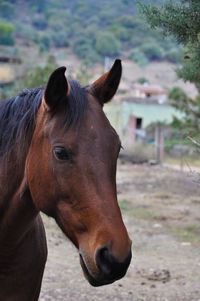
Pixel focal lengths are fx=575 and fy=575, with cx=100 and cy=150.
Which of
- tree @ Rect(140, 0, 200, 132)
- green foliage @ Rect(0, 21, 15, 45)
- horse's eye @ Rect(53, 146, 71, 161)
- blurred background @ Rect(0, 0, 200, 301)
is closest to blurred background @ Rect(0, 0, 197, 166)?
green foliage @ Rect(0, 21, 15, 45)

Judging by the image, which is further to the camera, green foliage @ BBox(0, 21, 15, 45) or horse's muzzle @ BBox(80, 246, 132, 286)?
green foliage @ BBox(0, 21, 15, 45)

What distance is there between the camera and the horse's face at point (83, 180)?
2516mm

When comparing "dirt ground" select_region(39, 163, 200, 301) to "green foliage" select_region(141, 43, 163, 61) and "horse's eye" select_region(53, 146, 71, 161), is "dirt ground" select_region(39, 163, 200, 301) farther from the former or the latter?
"green foliage" select_region(141, 43, 163, 61)

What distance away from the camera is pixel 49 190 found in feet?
9.09

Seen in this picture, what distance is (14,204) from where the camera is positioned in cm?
312

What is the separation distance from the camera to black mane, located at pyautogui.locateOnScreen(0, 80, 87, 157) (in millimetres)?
2842

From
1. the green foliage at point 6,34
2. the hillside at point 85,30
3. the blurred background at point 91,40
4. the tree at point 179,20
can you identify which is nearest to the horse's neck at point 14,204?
the tree at point 179,20

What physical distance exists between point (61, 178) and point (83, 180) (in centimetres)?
12

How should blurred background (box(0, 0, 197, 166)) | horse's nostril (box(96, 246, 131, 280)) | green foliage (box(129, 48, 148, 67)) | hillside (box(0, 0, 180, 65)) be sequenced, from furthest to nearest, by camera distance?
hillside (box(0, 0, 180, 65)) → green foliage (box(129, 48, 148, 67)) → blurred background (box(0, 0, 197, 166)) → horse's nostril (box(96, 246, 131, 280))

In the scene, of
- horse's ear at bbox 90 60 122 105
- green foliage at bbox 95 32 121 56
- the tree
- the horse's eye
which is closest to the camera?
the horse's eye

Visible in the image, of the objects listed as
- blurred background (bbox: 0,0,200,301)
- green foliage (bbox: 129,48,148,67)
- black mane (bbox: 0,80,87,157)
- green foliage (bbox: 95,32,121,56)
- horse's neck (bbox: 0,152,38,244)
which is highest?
black mane (bbox: 0,80,87,157)

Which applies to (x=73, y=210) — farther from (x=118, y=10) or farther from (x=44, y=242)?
(x=118, y=10)

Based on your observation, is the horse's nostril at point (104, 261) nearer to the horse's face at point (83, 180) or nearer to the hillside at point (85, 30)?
the horse's face at point (83, 180)

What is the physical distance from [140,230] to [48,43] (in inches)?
2805
